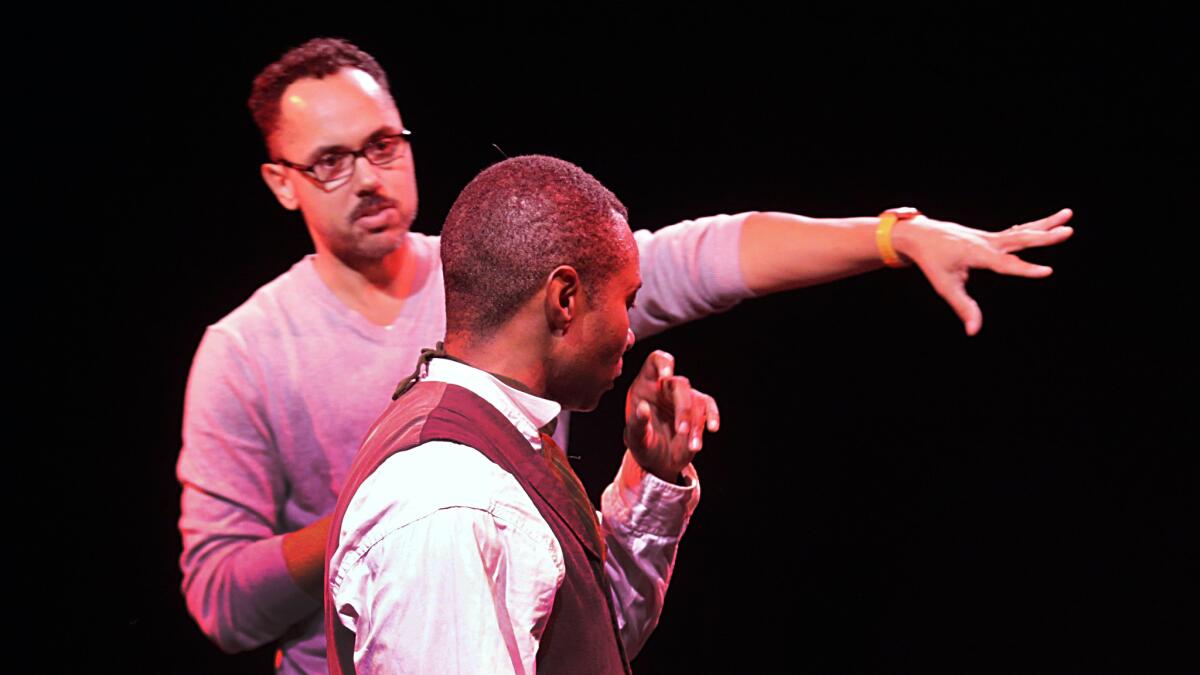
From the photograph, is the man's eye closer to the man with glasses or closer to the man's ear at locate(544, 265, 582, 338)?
the man with glasses

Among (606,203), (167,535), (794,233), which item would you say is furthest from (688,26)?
(167,535)

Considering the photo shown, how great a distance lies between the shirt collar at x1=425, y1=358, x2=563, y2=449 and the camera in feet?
4.14

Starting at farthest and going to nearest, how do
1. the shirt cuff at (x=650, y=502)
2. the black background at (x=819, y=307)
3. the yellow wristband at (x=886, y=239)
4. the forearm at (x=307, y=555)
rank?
1. the black background at (x=819, y=307)
2. the forearm at (x=307, y=555)
3. the yellow wristband at (x=886, y=239)
4. the shirt cuff at (x=650, y=502)

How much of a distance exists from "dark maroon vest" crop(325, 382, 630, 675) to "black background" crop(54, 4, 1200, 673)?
1034 mm

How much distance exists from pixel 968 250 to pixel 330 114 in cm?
100

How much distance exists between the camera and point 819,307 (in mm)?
2590

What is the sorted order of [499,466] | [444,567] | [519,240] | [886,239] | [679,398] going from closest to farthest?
[444,567]
[499,466]
[519,240]
[679,398]
[886,239]

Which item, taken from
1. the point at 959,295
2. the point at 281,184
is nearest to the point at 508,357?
the point at 959,295

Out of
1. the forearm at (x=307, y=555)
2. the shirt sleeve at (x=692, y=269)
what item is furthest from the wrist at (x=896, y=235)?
the forearm at (x=307, y=555)

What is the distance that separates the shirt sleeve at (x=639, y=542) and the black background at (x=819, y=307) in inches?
30.2

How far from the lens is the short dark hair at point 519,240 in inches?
50.8

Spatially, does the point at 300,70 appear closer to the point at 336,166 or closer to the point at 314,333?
the point at 336,166

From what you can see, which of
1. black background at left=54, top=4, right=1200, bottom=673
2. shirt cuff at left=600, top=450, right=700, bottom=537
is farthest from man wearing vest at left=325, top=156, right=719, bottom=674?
black background at left=54, top=4, right=1200, bottom=673

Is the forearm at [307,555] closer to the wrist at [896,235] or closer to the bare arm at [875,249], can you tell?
the bare arm at [875,249]
